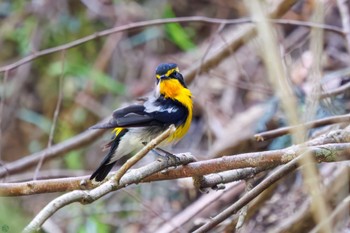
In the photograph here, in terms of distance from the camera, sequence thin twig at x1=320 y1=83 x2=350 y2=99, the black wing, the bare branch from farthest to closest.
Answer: thin twig at x1=320 y1=83 x2=350 y2=99, the black wing, the bare branch

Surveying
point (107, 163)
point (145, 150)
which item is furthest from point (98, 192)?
point (107, 163)

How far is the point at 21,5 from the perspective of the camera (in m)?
7.89

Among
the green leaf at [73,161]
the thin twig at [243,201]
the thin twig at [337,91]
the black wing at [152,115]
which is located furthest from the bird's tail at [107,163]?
the green leaf at [73,161]

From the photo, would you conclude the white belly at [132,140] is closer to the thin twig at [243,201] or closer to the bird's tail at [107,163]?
the bird's tail at [107,163]

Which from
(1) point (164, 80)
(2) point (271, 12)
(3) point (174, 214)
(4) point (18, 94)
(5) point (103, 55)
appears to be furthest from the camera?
(5) point (103, 55)

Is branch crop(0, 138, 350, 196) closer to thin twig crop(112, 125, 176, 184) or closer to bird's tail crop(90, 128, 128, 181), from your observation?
bird's tail crop(90, 128, 128, 181)

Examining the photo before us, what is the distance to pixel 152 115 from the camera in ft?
12.1

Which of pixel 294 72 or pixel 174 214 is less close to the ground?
pixel 294 72

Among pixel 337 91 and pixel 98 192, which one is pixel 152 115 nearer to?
pixel 98 192

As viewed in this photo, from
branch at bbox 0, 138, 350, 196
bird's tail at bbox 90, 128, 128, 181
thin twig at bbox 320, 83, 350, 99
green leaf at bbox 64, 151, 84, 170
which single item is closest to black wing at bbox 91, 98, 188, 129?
bird's tail at bbox 90, 128, 128, 181

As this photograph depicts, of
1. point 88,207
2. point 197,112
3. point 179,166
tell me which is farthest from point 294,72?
point 179,166

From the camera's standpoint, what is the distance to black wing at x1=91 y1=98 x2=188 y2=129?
3.34 meters

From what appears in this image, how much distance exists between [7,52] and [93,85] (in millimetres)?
1290

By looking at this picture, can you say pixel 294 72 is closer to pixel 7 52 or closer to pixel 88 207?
pixel 88 207
